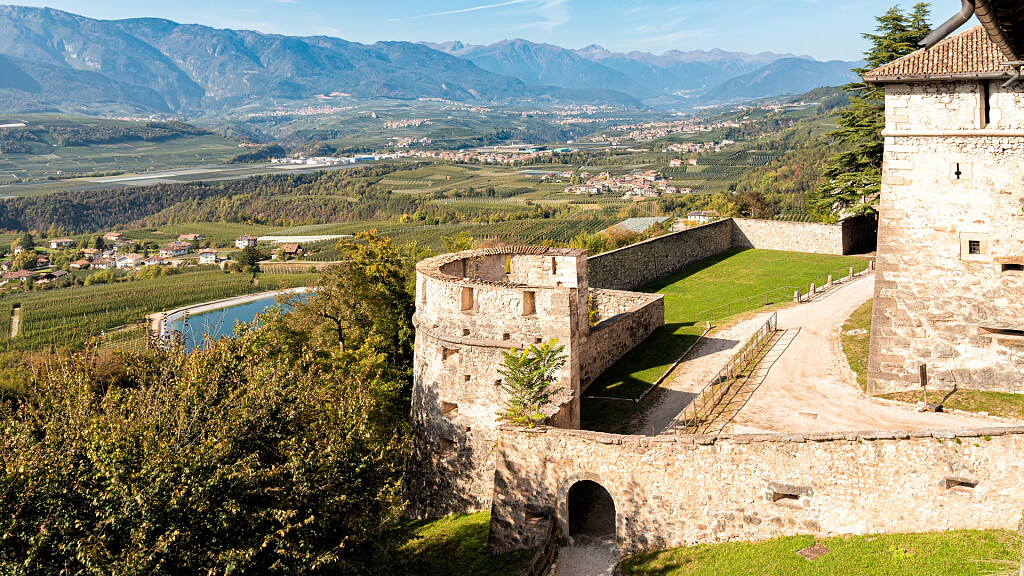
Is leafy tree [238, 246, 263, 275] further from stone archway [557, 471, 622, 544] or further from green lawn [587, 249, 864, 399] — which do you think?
stone archway [557, 471, 622, 544]

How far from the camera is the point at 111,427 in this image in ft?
41.6

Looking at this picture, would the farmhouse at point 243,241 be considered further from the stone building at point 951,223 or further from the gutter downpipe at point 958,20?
the gutter downpipe at point 958,20

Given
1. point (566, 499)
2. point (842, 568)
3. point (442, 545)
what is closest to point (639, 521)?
point (566, 499)

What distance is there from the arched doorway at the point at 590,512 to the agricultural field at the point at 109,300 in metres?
59.1

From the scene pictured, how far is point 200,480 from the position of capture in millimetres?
11945

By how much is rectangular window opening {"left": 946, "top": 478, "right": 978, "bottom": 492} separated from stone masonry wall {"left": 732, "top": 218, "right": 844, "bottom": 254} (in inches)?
1121

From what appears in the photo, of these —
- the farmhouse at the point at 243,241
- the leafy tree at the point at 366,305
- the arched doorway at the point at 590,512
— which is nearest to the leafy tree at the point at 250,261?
the farmhouse at the point at 243,241

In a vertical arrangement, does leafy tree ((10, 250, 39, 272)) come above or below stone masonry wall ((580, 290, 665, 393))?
below

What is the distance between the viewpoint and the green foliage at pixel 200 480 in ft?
36.0

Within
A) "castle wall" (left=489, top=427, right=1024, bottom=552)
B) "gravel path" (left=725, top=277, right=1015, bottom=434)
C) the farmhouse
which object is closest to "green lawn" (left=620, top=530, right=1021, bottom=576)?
"castle wall" (left=489, top=427, right=1024, bottom=552)

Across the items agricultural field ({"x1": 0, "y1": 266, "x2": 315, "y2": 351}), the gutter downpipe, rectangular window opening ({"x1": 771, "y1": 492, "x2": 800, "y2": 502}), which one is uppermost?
the gutter downpipe

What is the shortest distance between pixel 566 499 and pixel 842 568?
201 inches

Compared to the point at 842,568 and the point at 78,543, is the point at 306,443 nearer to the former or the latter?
the point at 78,543

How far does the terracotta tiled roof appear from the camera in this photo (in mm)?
17688
